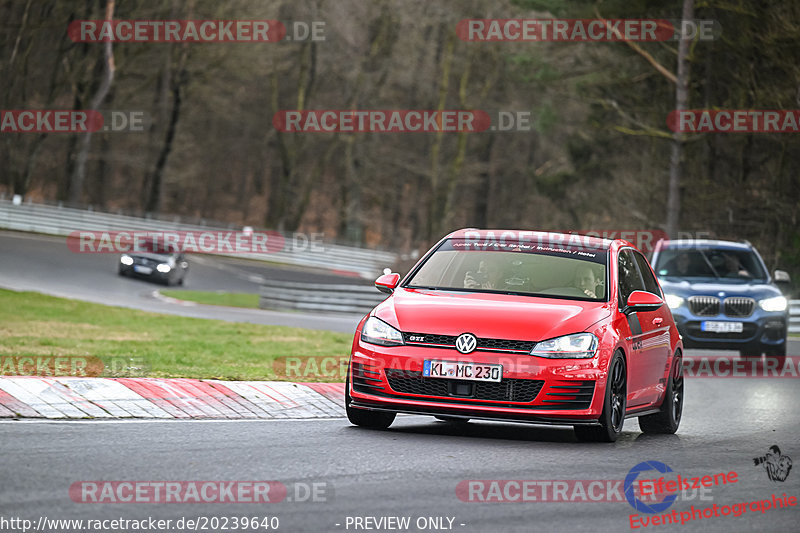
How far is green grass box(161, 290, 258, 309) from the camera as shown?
3538 centimetres

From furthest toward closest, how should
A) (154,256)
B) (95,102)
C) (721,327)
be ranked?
1. (95,102)
2. (154,256)
3. (721,327)

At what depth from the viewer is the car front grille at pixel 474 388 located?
30.4 ft

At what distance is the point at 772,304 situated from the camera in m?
19.2

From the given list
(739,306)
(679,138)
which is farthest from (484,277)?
(679,138)

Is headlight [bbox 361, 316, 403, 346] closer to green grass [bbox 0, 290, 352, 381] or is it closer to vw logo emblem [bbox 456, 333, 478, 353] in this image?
vw logo emblem [bbox 456, 333, 478, 353]

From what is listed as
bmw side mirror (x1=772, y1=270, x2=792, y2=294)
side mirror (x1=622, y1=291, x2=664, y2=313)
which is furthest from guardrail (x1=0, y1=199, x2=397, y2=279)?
side mirror (x1=622, y1=291, x2=664, y2=313)

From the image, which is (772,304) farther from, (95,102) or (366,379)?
(95,102)

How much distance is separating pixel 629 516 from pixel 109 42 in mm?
52807

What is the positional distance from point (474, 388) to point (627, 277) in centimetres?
241

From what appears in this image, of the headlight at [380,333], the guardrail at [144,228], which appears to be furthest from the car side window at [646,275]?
the guardrail at [144,228]

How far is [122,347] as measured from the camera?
56.3 ft

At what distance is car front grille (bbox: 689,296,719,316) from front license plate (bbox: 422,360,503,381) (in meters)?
10.5

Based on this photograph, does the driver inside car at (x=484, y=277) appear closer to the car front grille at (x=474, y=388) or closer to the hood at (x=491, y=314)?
the hood at (x=491, y=314)

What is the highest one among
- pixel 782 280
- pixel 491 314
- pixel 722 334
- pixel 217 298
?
pixel 491 314
